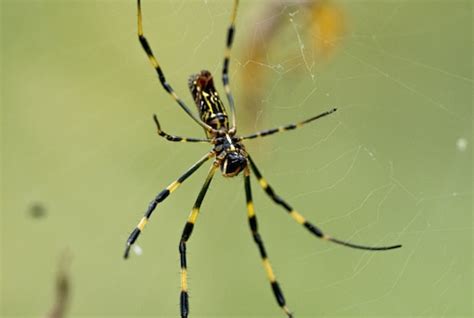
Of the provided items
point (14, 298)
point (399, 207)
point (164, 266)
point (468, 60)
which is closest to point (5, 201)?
point (14, 298)

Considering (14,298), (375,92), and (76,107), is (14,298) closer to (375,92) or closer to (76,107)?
(76,107)

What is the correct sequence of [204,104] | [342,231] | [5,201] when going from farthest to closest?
[5,201]
[342,231]
[204,104]

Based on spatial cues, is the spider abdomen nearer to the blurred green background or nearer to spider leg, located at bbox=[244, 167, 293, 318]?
spider leg, located at bbox=[244, 167, 293, 318]

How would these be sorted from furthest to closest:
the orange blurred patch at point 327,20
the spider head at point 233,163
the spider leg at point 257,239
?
the spider leg at point 257,239 → the spider head at point 233,163 → the orange blurred patch at point 327,20

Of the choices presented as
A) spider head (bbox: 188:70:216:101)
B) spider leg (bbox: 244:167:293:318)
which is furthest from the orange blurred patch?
spider leg (bbox: 244:167:293:318)

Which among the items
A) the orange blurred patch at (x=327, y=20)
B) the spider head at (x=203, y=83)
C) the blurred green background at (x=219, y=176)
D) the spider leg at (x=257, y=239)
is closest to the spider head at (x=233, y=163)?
the spider leg at (x=257, y=239)

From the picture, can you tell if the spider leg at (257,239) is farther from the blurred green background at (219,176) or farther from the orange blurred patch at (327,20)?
the orange blurred patch at (327,20)
